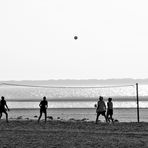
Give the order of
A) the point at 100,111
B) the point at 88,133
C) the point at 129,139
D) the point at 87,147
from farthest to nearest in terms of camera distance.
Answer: the point at 100,111, the point at 88,133, the point at 129,139, the point at 87,147

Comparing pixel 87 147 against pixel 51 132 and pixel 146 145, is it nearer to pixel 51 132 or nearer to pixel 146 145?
pixel 146 145

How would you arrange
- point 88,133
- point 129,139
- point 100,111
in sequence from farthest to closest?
point 100,111, point 88,133, point 129,139

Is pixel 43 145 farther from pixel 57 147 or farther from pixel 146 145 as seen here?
pixel 146 145

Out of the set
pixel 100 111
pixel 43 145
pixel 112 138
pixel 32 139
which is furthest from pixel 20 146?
pixel 100 111

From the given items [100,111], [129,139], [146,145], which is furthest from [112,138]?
[100,111]

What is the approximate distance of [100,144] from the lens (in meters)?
17.5

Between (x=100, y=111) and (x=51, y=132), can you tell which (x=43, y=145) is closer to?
(x=51, y=132)

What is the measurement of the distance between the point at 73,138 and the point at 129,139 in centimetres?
204

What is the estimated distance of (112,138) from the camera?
62.9 ft

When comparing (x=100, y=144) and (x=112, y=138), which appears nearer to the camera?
(x=100, y=144)

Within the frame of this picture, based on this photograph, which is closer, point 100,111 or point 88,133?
point 88,133

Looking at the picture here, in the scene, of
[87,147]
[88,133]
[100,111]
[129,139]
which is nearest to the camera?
[87,147]

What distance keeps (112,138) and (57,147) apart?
3059 mm

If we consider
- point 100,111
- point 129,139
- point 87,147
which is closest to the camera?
point 87,147
